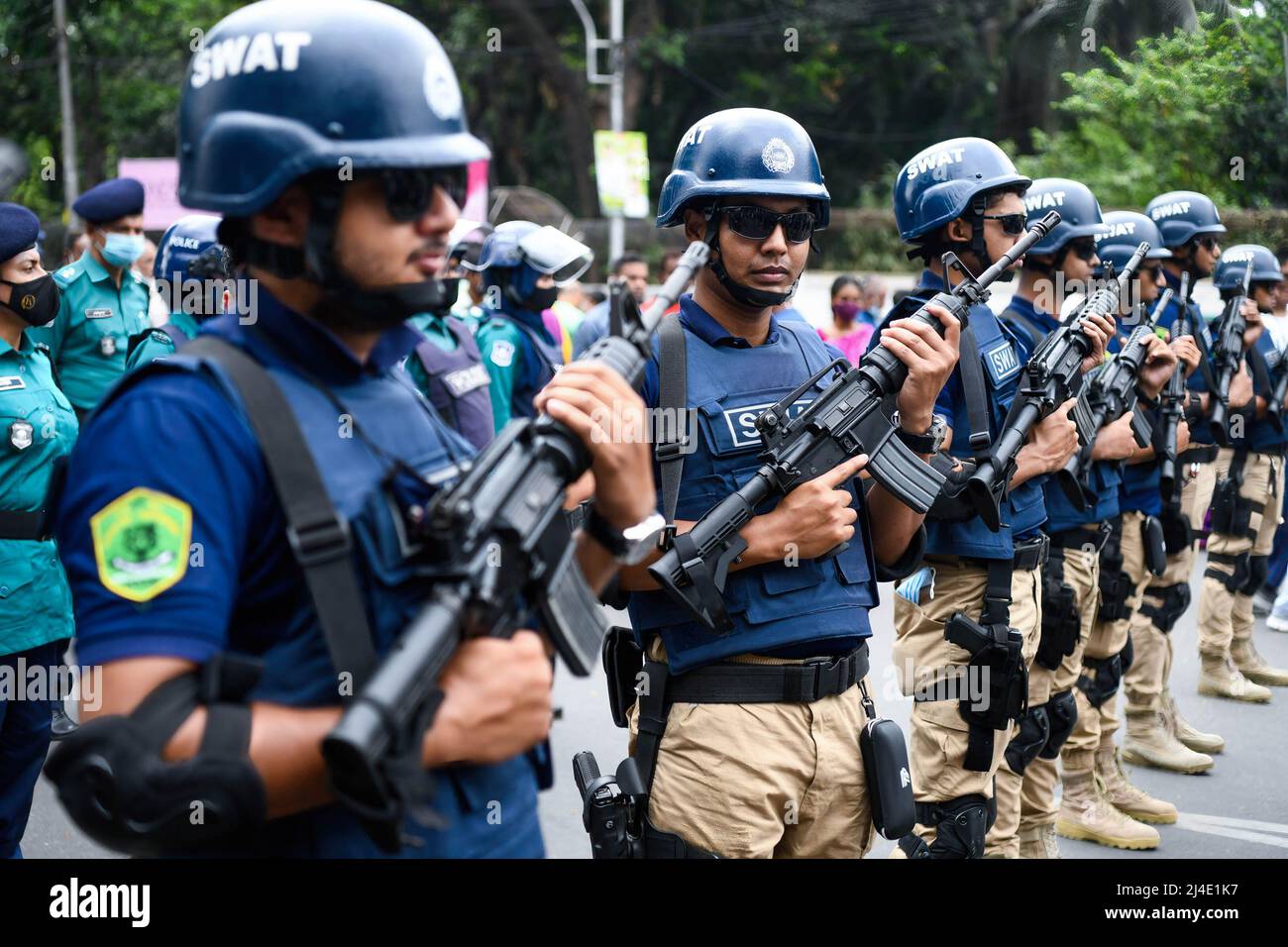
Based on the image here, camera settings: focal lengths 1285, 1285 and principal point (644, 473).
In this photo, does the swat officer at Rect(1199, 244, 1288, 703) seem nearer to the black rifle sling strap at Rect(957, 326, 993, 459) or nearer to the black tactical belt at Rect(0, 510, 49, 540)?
the black rifle sling strap at Rect(957, 326, 993, 459)

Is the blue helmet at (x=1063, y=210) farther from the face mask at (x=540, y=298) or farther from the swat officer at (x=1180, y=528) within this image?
the face mask at (x=540, y=298)

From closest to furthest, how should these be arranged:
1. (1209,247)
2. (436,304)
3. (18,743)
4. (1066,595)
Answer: (436,304), (18,743), (1066,595), (1209,247)

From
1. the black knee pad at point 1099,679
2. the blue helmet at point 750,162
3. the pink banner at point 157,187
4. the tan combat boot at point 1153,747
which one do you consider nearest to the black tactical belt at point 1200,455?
the tan combat boot at point 1153,747

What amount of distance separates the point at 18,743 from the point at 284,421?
10.3 ft

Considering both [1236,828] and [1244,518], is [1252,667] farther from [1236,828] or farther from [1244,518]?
[1236,828]

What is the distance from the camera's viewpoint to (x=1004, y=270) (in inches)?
157

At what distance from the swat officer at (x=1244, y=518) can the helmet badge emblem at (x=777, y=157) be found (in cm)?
536

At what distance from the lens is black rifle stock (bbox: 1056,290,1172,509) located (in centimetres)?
503

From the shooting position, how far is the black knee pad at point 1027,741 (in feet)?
15.0

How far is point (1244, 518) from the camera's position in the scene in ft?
26.1

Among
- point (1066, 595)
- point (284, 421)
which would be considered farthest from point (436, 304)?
point (1066, 595)

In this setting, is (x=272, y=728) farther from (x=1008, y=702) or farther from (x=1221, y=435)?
(x=1221, y=435)

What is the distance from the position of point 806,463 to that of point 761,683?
1.78 feet

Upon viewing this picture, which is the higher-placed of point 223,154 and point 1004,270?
point 223,154
